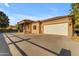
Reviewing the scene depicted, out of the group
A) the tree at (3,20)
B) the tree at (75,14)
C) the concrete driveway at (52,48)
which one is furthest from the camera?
the tree at (75,14)

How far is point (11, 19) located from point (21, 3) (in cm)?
121

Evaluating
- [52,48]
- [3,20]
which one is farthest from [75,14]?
[3,20]

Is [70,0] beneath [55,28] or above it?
above

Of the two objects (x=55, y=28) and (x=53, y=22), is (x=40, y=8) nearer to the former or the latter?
(x=55, y=28)

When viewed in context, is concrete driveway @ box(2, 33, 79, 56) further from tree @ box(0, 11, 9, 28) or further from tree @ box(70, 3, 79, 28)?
tree @ box(70, 3, 79, 28)

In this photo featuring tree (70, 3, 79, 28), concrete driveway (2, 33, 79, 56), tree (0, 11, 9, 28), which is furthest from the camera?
tree (70, 3, 79, 28)

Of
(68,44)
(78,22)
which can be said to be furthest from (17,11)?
(78,22)

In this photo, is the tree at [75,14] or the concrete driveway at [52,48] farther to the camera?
the tree at [75,14]

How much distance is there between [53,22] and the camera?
14.7 meters

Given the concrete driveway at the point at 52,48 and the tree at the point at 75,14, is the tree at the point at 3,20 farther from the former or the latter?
the tree at the point at 75,14

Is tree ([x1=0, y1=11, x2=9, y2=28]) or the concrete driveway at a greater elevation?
tree ([x1=0, y1=11, x2=9, y2=28])

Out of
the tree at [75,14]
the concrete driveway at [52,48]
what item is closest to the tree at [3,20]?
the concrete driveway at [52,48]

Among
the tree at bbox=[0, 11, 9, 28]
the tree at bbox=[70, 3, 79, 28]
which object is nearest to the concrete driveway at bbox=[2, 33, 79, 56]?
the tree at bbox=[0, 11, 9, 28]

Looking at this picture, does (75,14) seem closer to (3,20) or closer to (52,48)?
(52,48)
